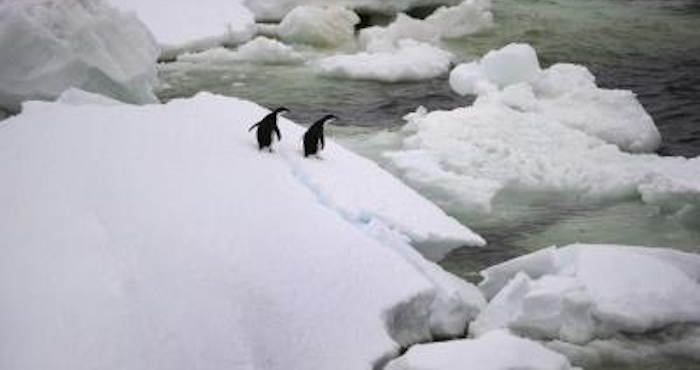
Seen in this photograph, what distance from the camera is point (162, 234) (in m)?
5.71

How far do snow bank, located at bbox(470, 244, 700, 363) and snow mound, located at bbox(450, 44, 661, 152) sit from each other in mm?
4550

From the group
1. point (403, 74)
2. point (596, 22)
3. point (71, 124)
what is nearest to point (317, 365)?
point (71, 124)

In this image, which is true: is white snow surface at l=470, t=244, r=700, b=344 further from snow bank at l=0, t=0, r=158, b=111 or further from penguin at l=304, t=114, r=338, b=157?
snow bank at l=0, t=0, r=158, b=111

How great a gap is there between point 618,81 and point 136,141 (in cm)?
878

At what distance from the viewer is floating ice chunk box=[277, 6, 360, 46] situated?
16.3 m

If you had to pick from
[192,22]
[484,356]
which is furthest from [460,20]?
[484,356]

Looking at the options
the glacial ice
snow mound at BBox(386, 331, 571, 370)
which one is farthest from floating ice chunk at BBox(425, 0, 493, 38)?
snow mound at BBox(386, 331, 571, 370)

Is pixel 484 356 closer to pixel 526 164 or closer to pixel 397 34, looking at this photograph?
pixel 526 164

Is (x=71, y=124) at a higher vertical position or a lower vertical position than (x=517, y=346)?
higher

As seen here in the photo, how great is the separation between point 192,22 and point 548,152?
8590 millimetres

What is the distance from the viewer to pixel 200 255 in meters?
5.58

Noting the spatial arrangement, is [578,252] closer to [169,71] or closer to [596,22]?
[169,71]

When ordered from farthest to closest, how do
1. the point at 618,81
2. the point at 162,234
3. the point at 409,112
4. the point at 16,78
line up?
the point at 618,81
the point at 409,112
the point at 16,78
the point at 162,234

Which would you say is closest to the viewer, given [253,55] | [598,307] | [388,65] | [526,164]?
[598,307]
